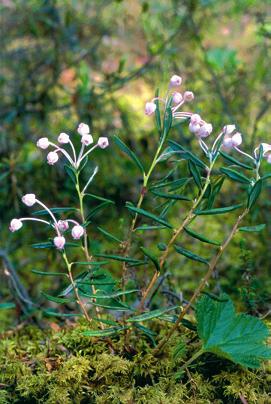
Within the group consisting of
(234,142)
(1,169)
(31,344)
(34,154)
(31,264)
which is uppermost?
(234,142)

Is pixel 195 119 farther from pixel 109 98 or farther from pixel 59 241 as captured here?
pixel 109 98

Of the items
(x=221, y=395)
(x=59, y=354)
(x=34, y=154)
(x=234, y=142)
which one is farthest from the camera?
(x=34, y=154)

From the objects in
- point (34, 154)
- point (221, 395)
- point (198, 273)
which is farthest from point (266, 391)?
point (34, 154)

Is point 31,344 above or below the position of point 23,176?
above

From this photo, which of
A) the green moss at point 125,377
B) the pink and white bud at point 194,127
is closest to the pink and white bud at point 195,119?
the pink and white bud at point 194,127

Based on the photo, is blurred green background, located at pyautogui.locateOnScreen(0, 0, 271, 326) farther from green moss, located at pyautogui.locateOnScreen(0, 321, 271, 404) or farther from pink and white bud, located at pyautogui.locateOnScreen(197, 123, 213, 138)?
pink and white bud, located at pyautogui.locateOnScreen(197, 123, 213, 138)

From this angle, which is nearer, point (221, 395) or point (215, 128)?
point (221, 395)

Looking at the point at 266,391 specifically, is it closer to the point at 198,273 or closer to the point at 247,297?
the point at 247,297
